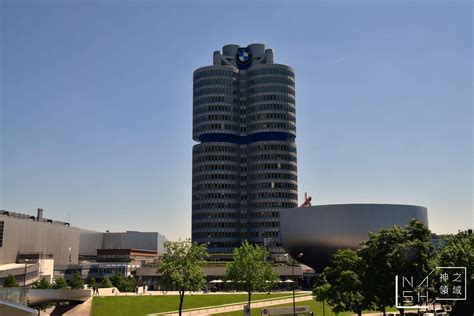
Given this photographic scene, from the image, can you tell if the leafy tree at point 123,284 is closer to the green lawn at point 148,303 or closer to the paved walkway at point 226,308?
the green lawn at point 148,303

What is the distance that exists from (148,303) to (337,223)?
68057mm

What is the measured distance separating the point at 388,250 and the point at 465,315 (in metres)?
26.5

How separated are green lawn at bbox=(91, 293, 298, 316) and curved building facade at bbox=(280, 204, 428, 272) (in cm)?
4678

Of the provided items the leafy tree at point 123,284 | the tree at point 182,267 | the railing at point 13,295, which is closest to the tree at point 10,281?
the leafy tree at point 123,284

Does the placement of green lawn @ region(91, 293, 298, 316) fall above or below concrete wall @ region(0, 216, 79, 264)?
Answer: below

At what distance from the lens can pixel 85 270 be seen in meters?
164

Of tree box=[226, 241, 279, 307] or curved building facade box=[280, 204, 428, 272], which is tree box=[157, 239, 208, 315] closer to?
tree box=[226, 241, 279, 307]

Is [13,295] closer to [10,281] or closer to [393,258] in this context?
[393,258]

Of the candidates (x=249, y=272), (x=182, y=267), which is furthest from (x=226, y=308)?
(x=182, y=267)

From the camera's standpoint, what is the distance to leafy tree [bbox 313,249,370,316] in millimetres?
63469

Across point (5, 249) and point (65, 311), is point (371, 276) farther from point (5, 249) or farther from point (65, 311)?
point (5, 249)

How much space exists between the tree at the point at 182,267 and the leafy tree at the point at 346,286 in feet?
64.6

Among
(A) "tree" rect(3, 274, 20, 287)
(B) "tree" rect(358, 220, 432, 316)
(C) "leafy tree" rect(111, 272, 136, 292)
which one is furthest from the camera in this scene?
(C) "leafy tree" rect(111, 272, 136, 292)

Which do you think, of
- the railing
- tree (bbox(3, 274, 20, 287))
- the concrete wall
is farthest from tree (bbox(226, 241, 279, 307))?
the concrete wall
